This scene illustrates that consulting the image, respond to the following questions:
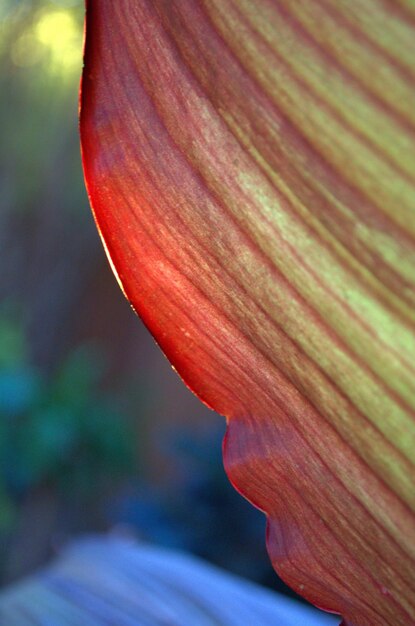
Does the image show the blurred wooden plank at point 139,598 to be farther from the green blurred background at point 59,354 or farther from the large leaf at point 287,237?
the green blurred background at point 59,354

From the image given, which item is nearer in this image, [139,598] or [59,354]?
[139,598]

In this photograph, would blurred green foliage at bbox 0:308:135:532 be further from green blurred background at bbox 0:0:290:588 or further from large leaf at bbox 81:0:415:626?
large leaf at bbox 81:0:415:626

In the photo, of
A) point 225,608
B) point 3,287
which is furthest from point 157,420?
point 225,608

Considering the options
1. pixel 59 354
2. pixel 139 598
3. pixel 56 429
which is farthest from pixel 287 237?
pixel 59 354

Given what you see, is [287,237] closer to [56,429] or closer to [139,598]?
[139,598]

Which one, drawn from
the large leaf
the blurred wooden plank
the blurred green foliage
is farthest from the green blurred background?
the large leaf

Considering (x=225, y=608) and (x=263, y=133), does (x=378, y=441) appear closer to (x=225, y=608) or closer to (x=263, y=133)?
(x=263, y=133)
